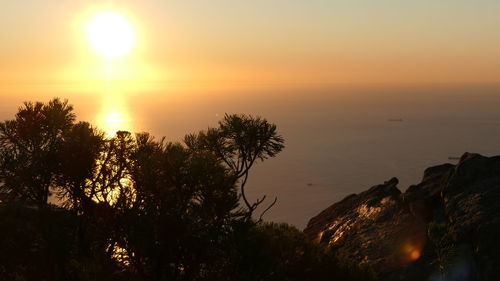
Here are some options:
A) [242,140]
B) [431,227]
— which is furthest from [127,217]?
[431,227]

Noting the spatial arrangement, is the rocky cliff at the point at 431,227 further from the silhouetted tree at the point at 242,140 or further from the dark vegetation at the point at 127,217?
the silhouetted tree at the point at 242,140

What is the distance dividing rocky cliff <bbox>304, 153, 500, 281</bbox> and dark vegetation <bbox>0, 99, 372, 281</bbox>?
3.67 metres

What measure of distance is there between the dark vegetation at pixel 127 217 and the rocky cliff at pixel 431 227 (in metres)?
3.67

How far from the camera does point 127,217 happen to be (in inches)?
558

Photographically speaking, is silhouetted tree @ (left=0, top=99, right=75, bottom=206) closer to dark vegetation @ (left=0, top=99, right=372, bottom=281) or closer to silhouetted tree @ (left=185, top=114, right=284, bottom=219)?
dark vegetation @ (left=0, top=99, right=372, bottom=281)

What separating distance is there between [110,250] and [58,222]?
191 cm

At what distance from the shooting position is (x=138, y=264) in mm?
13695

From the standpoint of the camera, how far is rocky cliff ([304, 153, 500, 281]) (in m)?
19.6

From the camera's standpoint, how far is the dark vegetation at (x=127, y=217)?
14.0 meters

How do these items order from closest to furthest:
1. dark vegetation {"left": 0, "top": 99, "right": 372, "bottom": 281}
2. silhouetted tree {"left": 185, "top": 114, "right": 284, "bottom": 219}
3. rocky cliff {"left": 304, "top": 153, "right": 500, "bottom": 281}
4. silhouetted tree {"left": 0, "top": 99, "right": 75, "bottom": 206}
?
dark vegetation {"left": 0, "top": 99, "right": 372, "bottom": 281}, silhouetted tree {"left": 0, "top": 99, "right": 75, "bottom": 206}, rocky cliff {"left": 304, "top": 153, "right": 500, "bottom": 281}, silhouetted tree {"left": 185, "top": 114, "right": 284, "bottom": 219}

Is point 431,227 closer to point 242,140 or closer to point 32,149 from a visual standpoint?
point 242,140

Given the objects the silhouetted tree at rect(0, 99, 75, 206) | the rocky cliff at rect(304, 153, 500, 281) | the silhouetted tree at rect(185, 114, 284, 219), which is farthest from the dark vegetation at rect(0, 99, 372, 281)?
the silhouetted tree at rect(185, 114, 284, 219)

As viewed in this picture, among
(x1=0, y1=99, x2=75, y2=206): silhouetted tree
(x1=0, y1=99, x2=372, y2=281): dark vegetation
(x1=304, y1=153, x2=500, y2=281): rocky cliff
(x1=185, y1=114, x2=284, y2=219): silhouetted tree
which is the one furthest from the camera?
(x1=185, y1=114, x2=284, y2=219): silhouetted tree

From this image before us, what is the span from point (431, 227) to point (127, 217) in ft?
37.5
